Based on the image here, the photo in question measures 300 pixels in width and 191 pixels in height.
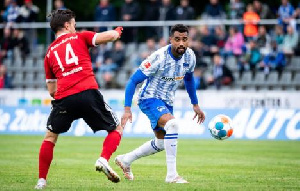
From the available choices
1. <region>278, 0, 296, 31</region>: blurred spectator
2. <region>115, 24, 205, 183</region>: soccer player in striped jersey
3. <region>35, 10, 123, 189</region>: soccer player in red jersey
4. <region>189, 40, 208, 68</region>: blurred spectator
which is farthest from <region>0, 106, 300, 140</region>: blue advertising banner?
<region>35, 10, 123, 189</region>: soccer player in red jersey

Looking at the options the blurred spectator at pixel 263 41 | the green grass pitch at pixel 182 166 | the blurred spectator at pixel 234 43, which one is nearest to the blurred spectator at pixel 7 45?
the green grass pitch at pixel 182 166

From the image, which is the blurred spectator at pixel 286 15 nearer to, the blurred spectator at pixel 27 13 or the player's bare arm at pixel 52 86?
the blurred spectator at pixel 27 13

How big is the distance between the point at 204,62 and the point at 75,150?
30.0 feet

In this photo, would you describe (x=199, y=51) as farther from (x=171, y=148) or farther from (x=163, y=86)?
(x=171, y=148)

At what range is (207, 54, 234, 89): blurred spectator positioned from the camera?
25109 millimetres

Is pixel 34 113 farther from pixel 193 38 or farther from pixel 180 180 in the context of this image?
pixel 180 180

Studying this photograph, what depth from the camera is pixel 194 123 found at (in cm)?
2284

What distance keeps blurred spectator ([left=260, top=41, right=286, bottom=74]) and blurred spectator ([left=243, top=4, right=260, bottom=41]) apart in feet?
2.65

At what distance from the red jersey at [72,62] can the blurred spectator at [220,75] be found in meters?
15.7

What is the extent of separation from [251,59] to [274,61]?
811 mm

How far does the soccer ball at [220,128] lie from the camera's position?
39.9ft

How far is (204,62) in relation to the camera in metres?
25.7

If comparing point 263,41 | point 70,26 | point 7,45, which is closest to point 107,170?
point 70,26

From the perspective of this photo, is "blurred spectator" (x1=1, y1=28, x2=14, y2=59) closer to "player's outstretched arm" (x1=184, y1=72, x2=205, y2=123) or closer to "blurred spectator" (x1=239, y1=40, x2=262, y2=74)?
"blurred spectator" (x1=239, y1=40, x2=262, y2=74)
